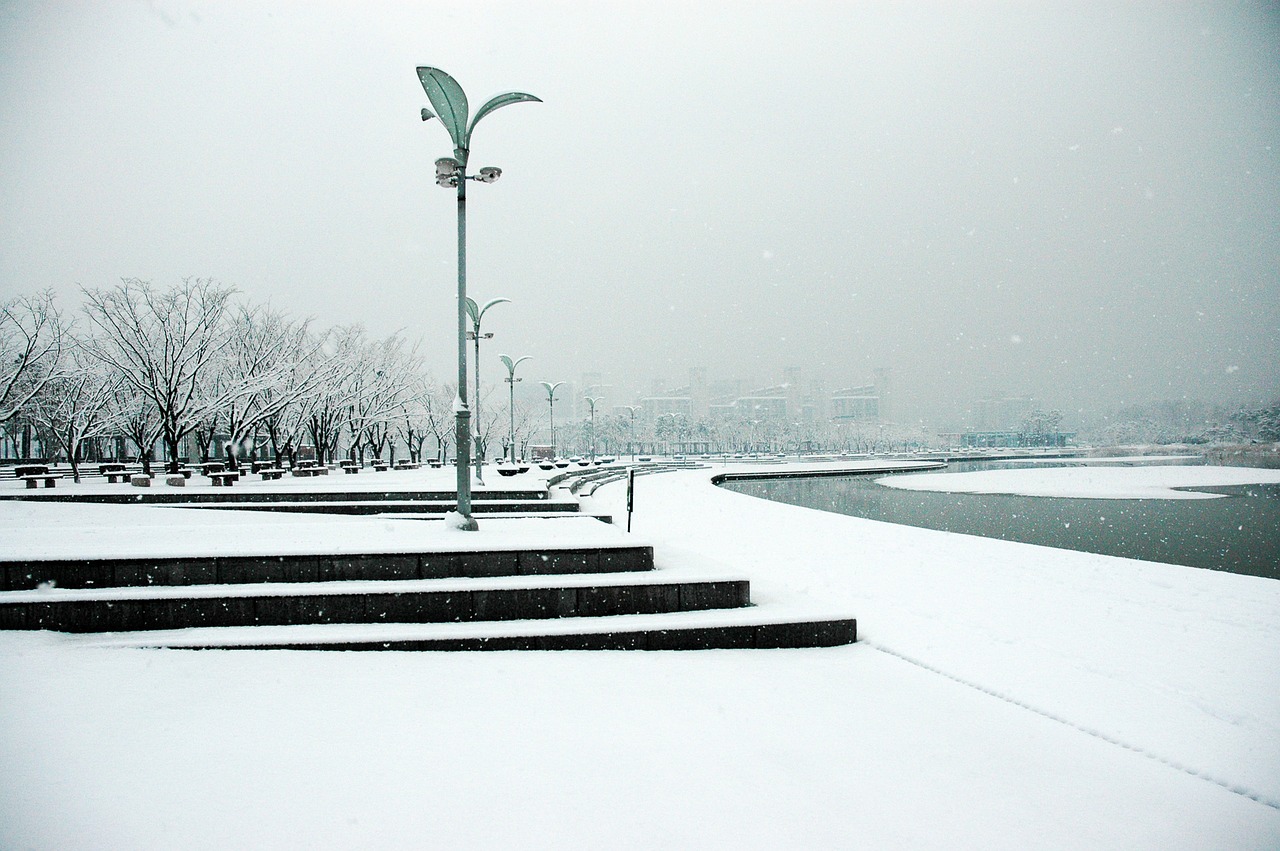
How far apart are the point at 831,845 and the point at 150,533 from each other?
8.51 m

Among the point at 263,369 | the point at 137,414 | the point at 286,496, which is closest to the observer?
the point at 286,496

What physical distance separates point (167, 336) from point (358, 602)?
94.3 feet

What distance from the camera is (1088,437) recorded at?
19125cm

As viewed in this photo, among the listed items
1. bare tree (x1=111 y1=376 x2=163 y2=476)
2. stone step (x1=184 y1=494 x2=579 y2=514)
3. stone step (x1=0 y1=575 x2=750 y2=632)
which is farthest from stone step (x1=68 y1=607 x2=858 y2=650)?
bare tree (x1=111 y1=376 x2=163 y2=476)

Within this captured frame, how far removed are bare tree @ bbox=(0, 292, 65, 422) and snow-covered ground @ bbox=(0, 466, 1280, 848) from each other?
36.1 meters

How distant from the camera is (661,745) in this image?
3924 millimetres

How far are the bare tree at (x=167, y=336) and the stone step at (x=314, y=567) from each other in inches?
986

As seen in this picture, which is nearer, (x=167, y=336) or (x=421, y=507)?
(x=421, y=507)

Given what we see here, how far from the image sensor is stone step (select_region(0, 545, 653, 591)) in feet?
19.8

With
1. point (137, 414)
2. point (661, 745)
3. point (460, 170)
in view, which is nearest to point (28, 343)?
point (137, 414)

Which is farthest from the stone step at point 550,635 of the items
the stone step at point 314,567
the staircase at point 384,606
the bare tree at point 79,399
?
the bare tree at point 79,399

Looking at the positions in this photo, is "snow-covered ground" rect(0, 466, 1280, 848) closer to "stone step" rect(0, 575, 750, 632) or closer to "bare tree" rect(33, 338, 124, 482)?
"stone step" rect(0, 575, 750, 632)

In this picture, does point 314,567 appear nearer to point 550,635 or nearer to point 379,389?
point 550,635

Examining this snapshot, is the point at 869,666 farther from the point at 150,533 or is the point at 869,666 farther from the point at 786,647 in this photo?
the point at 150,533
